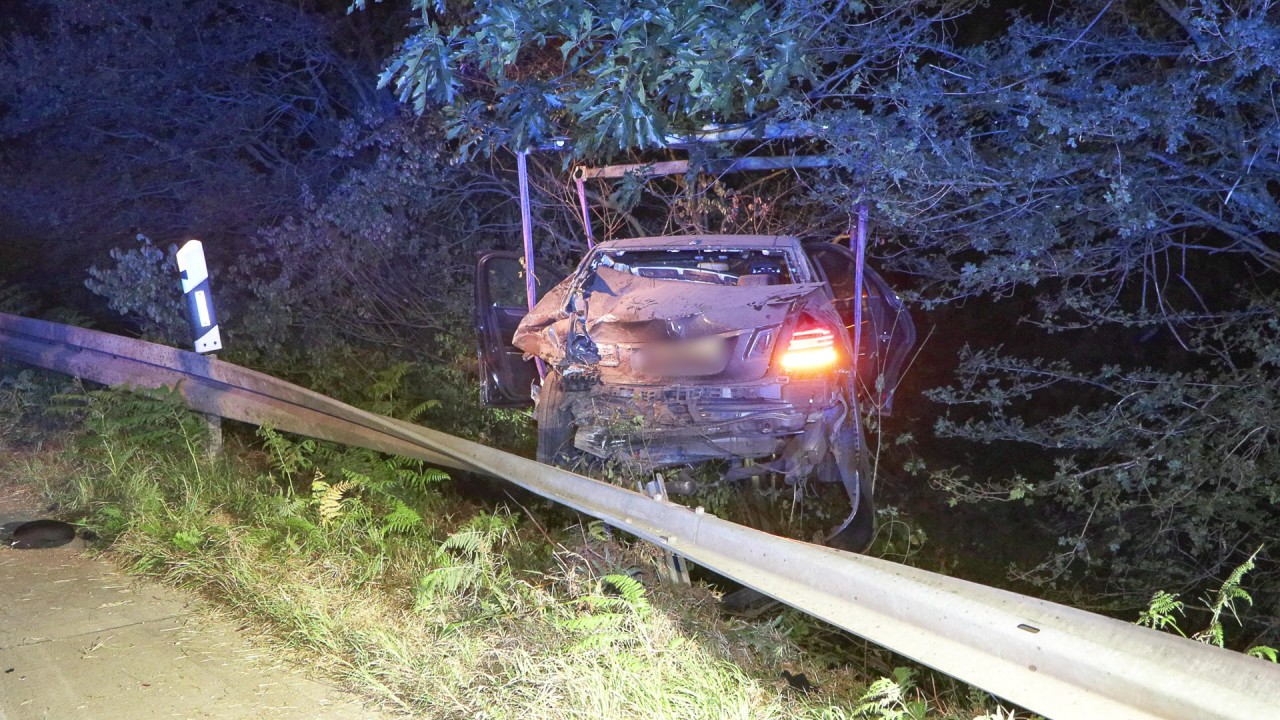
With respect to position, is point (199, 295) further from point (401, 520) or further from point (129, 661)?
point (129, 661)

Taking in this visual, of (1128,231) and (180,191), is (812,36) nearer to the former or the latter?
(1128,231)

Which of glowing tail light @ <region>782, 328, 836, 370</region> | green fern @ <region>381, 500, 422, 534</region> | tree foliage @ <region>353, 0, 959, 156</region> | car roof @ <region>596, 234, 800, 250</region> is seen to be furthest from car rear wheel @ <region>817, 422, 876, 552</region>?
green fern @ <region>381, 500, 422, 534</region>

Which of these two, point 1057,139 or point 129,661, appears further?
point 1057,139

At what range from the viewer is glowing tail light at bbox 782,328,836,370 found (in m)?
5.84

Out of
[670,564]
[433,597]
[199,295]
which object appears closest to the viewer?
[433,597]

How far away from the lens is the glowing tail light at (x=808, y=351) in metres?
5.84

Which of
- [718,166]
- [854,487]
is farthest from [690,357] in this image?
[718,166]

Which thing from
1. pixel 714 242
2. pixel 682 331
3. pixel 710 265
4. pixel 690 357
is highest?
pixel 714 242

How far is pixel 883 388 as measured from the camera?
766cm

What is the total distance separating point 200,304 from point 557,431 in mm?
2426

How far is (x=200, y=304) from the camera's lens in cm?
657

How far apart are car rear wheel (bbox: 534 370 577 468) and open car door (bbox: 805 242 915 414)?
2118 mm

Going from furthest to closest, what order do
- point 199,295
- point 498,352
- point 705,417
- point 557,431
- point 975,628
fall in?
point 498,352, point 199,295, point 557,431, point 705,417, point 975,628

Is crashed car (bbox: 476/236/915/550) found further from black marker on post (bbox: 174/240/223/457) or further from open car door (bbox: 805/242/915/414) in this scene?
black marker on post (bbox: 174/240/223/457)
